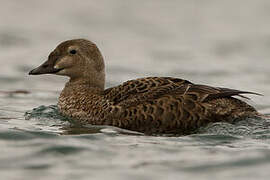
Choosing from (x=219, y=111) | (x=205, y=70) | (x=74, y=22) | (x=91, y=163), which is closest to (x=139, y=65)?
(x=205, y=70)

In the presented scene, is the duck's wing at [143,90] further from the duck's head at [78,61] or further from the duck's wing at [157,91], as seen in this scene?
the duck's head at [78,61]

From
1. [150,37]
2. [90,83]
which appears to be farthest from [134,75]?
[90,83]

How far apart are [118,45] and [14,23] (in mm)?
3521

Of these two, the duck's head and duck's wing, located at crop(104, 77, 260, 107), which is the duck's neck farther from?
duck's wing, located at crop(104, 77, 260, 107)

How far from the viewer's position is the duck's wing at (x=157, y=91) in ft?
36.7

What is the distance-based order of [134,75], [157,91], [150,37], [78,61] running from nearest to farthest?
[157,91] → [78,61] → [134,75] → [150,37]

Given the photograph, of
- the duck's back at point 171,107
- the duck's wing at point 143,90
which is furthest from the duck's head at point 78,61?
the duck's back at point 171,107

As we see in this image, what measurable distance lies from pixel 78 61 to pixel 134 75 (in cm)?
521

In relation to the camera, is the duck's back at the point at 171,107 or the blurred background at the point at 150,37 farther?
the blurred background at the point at 150,37

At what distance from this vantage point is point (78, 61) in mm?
12297

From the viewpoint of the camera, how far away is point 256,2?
25000 mm

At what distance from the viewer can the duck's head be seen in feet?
40.3

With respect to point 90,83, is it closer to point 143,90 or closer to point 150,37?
point 143,90

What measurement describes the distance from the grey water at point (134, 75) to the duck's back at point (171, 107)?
197 mm
